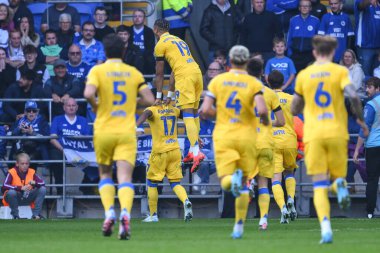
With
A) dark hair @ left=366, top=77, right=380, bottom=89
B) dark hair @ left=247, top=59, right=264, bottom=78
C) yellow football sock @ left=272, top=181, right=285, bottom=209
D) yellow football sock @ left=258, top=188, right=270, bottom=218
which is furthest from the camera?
dark hair @ left=366, top=77, right=380, bottom=89

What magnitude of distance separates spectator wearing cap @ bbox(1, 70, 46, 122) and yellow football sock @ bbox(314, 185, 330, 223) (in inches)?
476

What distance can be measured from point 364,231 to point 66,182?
8.95 m

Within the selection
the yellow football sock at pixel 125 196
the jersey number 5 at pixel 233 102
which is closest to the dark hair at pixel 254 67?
the jersey number 5 at pixel 233 102

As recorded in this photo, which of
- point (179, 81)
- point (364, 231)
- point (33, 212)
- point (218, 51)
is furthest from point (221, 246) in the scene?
point (218, 51)

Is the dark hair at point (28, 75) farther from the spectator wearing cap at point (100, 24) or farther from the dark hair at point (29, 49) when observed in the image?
the spectator wearing cap at point (100, 24)

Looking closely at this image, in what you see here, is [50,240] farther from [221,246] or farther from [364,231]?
[364,231]

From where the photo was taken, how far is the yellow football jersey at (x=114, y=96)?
1473 centimetres

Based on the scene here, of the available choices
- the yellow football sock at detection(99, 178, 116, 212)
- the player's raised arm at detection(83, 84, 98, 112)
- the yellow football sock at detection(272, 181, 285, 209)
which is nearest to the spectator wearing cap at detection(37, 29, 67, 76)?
the yellow football sock at detection(272, 181, 285, 209)

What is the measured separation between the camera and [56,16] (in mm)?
26891

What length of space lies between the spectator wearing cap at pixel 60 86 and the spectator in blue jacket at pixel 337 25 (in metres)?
5.36

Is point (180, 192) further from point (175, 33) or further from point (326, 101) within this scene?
point (326, 101)

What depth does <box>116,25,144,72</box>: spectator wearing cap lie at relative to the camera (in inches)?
1004

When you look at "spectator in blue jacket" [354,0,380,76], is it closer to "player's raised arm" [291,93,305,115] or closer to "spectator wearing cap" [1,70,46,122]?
"spectator wearing cap" [1,70,46,122]

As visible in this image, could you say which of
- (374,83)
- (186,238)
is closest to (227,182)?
(186,238)
